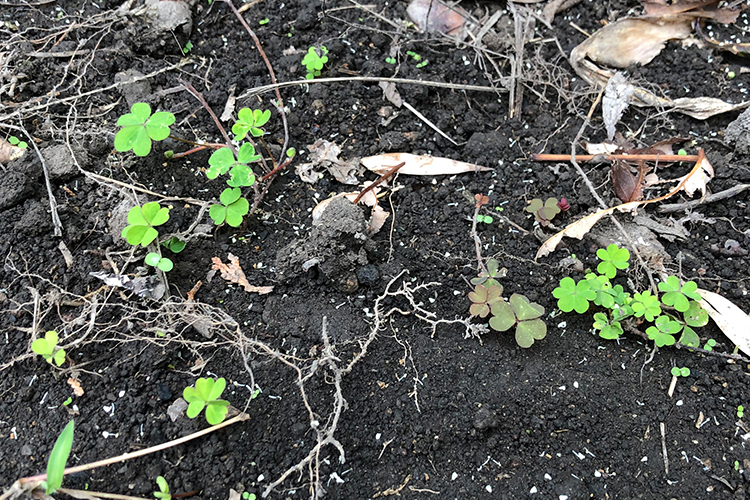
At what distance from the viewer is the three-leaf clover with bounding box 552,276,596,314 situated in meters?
1.78

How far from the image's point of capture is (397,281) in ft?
6.19

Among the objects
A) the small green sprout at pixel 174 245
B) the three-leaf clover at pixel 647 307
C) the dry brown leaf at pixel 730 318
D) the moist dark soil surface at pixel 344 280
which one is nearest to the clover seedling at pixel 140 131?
the moist dark soil surface at pixel 344 280

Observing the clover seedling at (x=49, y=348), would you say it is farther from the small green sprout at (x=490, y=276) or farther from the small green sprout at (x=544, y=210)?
the small green sprout at (x=544, y=210)

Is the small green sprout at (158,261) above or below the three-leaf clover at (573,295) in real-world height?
above

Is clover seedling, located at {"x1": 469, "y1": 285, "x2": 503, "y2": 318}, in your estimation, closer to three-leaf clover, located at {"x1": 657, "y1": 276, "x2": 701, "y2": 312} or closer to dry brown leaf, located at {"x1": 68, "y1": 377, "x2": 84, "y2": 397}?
three-leaf clover, located at {"x1": 657, "y1": 276, "x2": 701, "y2": 312}

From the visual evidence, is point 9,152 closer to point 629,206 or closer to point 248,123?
point 248,123

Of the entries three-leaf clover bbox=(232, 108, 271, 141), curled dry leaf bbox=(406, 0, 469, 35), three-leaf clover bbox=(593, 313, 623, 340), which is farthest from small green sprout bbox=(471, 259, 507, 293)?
curled dry leaf bbox=(406, 0, 469, 35)

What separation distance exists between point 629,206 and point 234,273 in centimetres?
150

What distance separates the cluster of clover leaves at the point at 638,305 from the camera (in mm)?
1757

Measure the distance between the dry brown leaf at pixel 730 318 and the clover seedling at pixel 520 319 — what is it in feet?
2.04

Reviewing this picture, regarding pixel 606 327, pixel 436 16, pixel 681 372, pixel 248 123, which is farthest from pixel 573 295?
pixel 436 16

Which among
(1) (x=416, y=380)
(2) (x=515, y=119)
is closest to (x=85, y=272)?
(1) (x=416, y=380)

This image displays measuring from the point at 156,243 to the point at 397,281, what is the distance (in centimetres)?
85

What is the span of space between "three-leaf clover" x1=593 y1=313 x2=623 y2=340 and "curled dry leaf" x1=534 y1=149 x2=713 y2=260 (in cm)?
30
